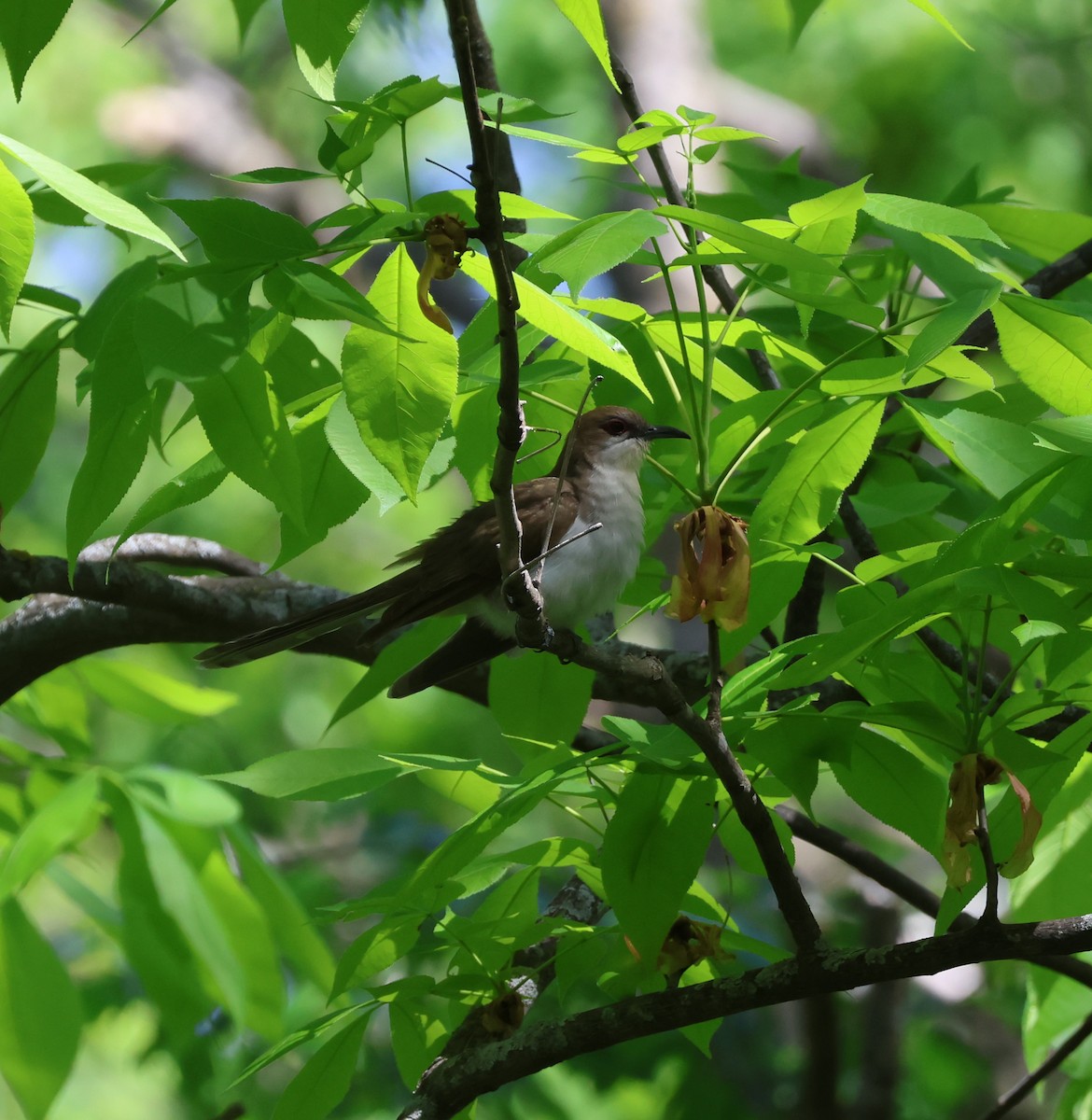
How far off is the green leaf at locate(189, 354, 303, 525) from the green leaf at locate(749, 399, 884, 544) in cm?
81

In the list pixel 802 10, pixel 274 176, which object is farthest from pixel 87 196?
pixel 802 10

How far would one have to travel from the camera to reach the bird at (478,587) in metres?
3.13

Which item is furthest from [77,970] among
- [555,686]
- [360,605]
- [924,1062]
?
[555,686]

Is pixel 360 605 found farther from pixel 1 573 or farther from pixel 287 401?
pixel 1 573

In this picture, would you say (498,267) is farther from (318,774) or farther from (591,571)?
(591,571)

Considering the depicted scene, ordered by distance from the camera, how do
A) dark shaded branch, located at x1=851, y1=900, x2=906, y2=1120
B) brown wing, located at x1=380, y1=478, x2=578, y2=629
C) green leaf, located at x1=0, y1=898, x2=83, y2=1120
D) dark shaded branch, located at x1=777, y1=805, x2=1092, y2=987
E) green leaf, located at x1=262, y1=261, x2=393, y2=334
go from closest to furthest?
green leaf, located at x1=262, y1=261, x2=393, y2=334 → green leaf, located at x1=0, y1=898, x2=83, y2=1120 → brown wing, located at x1=380, y1=478, x2=578, y2=629 → dark shaded branch, located at x1=777, y1=805, x2=1092, y2=987 → dark shaded branch, located at x1=851, y1=900, x2=906, y2=1120

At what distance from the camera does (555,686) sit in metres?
2.77

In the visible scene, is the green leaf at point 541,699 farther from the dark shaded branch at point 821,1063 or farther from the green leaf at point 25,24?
the dark shaded branch at point 821,1063

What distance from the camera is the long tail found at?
124 inches

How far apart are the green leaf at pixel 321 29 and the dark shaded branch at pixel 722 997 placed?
160cm

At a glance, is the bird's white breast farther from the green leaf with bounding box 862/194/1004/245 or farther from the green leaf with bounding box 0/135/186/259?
the green leaf with bounding box 0/135/186/259

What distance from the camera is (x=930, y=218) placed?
196 cm

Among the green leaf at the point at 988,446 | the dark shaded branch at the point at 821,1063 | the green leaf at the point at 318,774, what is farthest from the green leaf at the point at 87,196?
the dark shaded branch at the point at 821,1063

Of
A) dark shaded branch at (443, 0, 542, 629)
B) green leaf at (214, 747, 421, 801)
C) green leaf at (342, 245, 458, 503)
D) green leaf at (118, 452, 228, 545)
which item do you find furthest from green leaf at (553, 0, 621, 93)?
green leaf at (214, 747, 421, 801)
